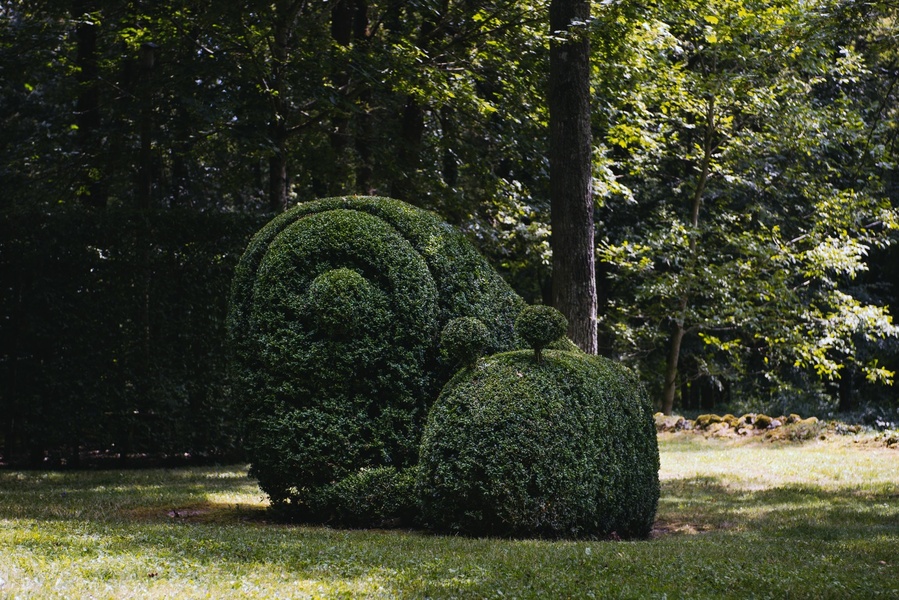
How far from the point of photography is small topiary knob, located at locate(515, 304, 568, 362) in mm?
8367

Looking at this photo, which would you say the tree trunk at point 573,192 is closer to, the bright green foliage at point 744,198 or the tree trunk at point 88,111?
the bright green foliage at point 744,198

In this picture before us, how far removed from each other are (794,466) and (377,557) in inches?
416

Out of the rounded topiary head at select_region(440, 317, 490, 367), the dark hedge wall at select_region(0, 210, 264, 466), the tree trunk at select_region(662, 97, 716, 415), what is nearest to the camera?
the rounded topiary head at select_region(440, 317, 490, 367)

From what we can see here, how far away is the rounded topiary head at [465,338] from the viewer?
8.49 metres

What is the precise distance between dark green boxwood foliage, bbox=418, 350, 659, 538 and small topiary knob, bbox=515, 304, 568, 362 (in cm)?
28

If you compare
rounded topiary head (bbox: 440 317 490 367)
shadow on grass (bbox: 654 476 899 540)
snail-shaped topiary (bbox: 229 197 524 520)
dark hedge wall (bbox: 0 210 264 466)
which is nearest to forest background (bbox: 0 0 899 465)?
dark hedge wall (bbox: 0 210 264 466)

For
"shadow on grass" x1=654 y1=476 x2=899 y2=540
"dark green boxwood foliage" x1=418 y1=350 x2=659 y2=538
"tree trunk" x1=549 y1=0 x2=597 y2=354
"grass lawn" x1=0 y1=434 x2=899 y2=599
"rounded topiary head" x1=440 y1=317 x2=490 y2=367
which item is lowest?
"shadow on grass" x1=654 y1=476 x2=899 y2=540

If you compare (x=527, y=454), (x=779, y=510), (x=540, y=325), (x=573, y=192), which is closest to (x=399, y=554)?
(x=527, y=454)

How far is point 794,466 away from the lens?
15.0 meters

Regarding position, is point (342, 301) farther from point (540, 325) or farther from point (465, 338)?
point (540, 325)

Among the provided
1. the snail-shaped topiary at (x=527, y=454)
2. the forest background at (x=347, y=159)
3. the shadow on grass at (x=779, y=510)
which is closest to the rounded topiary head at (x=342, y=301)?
the snail-shaped topiary at (x=527, y=454)

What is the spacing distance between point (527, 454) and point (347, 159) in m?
12.3

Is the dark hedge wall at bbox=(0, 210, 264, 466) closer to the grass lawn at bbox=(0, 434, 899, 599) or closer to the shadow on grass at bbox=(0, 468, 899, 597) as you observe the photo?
the grass lawn at bbox=(0, 434, 899, 599)

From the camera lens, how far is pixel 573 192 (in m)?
11.6
